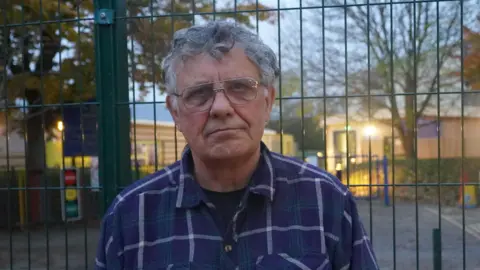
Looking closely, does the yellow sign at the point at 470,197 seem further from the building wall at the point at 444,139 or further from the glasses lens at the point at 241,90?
the glasses lens at the point at 241,90

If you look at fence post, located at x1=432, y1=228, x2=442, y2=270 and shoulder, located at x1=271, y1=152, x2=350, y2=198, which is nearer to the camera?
shoulder, located at x1=271, y1=152, x2=350, y2=198

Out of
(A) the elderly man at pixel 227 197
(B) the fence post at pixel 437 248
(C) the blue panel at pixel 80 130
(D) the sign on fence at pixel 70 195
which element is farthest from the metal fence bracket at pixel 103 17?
(B) the fence post at pixel 437 248

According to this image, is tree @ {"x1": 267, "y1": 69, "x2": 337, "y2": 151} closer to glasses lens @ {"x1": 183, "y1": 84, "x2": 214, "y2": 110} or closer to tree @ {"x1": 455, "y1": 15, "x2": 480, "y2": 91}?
tree @ {"x1": 455, "y1": 15, "x2": 480, "y2": 91}

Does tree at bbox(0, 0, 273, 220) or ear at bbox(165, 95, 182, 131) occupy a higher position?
tree at bbox(0, 0, 273, 220)

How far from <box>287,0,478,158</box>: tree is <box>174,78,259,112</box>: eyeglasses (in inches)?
83.2

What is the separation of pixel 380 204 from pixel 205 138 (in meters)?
2.75

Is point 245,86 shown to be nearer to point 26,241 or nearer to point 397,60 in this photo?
point 26,241

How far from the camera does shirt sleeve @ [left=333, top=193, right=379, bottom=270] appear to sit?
1537mm

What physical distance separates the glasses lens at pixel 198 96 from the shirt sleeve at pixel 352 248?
0.58 m

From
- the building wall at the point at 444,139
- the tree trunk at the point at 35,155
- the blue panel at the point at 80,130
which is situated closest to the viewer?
the blue panel at the point at 80,130

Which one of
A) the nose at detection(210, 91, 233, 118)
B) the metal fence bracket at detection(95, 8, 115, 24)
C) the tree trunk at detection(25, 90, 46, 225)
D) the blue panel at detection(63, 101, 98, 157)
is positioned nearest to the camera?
the nose at detection(210, 91, 233, 118)

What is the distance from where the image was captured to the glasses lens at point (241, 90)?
144cm

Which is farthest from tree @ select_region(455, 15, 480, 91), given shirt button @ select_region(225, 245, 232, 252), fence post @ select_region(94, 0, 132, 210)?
shirt button @ select_region(225, 245, 232, 252)

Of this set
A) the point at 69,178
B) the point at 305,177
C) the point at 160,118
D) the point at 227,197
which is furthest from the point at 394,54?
the point at 227,197
